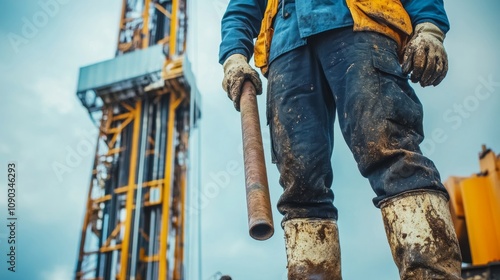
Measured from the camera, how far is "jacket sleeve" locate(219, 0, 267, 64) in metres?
2.43

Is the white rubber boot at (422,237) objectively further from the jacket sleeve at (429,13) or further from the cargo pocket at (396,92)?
the jacket sleeve at (429,13)

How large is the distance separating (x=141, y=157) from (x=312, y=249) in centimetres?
1690

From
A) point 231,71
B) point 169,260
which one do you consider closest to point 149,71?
point 169,260

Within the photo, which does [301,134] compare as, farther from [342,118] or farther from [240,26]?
[240,26]

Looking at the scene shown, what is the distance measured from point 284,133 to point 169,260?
16.0 m

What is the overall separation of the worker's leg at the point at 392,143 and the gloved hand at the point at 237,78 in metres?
0.32

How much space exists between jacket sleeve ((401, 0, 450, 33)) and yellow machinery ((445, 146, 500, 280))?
3.44 m

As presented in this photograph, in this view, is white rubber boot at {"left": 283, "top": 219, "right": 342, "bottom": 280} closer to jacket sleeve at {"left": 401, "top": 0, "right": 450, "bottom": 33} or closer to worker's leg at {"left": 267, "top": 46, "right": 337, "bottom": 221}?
worker's leg at {"left": 267, "top": 46, "right": 337, "bottom": 221}

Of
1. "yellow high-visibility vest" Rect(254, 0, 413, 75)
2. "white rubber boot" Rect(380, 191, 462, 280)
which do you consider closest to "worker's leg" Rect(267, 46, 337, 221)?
"yellow high-visibility vest" Rect(254, 0, 413, 75)

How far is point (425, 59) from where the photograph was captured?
6.15 ft

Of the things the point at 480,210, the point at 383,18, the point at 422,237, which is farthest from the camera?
the point at 480,210

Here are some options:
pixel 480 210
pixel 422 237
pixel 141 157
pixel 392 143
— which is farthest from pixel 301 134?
pixel 141 157

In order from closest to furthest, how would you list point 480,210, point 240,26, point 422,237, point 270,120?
point 422,237, point 270,120, point 240,26, point 480,210

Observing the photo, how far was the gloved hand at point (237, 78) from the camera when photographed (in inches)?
87.3
